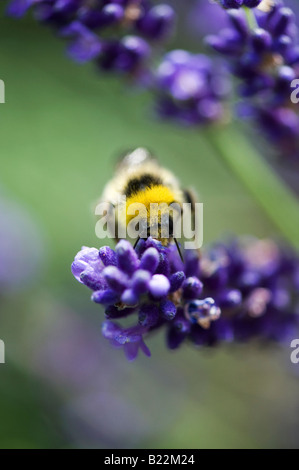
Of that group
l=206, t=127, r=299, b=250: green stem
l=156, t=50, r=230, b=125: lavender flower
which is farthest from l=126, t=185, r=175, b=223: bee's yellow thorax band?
l=156, t=50, r=230, b=125: lavender flower

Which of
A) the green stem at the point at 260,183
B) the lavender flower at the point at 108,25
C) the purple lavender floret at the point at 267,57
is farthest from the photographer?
the green stem at the point at 260,183

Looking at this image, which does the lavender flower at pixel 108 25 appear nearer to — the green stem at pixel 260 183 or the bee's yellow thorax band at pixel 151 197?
→ the green stem at pixel 260 183

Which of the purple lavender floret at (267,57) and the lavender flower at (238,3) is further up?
the purple lavender floret at (267,57)

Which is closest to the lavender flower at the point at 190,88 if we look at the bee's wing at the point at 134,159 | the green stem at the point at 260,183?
the green stem at the point at 260,183

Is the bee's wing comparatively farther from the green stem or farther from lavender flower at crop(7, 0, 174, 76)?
the green stem

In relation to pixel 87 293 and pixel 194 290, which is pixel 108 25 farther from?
pixel 87 293

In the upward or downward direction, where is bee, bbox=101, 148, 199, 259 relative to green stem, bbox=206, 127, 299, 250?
downward
